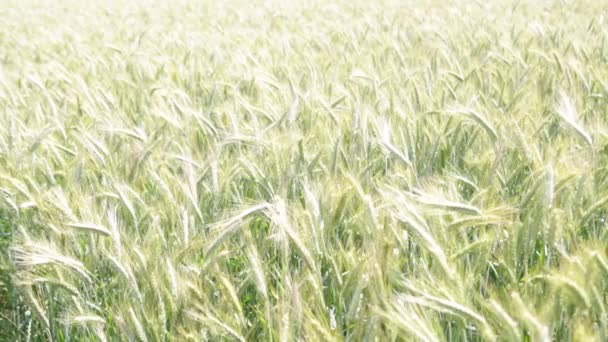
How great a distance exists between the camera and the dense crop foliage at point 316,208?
114 cm

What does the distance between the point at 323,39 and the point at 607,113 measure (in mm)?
2670

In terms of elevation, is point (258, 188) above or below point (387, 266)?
below

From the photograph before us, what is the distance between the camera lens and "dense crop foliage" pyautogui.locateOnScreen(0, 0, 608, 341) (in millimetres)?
1136

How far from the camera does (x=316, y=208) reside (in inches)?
57.6

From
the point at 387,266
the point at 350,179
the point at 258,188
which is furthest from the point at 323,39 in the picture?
the point at 387,266

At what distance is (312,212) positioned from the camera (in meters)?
1.46

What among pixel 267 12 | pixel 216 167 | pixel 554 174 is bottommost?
pixel 267 12

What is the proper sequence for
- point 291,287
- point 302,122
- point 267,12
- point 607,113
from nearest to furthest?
point 291,287 < point 607,113 < point 302,122 < point 267,12

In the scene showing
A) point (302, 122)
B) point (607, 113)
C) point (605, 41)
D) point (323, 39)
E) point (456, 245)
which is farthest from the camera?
point (323, 39)

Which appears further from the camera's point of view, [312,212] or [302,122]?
[302,122]

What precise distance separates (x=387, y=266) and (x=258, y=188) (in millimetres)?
778

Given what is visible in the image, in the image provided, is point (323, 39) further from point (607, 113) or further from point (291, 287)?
point (291, 287)

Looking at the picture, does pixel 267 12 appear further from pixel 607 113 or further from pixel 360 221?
pixel 360 221

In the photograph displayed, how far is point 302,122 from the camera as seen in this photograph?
256 centimetres
